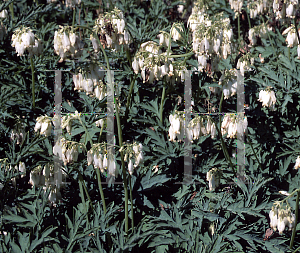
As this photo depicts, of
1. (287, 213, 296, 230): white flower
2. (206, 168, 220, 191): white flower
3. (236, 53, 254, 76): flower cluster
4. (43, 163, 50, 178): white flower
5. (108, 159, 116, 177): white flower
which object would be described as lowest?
(287, 213, 296, 230): white flower

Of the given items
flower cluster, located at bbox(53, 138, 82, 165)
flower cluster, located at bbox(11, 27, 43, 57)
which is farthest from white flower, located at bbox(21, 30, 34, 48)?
flower cluster, located at bbox(53, 138, 82, 165)

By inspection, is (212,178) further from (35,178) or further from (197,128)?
(35,178)

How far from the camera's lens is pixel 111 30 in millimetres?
2830

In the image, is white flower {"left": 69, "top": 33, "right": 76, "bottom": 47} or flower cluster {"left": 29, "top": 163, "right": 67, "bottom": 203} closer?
white flower {"left": 69, "top": 33, "right": 76, "bottom": 47}

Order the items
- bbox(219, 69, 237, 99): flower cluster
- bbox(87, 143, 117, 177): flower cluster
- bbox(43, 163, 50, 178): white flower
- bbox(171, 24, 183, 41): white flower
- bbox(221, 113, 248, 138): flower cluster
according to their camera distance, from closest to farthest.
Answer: bbox(87, 143, 117, 177): flower cluster < bbox(43, 163, 50, 178): white flower < bbox(221, 113, 248, 138): flower cluster < bbox(219, 69, 237, 99): flower cluster < bbox(171, 24, 183, 41): white flower

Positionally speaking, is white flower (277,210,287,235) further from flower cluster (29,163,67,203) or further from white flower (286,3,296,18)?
white flower (286,3,296,18)

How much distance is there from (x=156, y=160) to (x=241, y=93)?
1098 mm

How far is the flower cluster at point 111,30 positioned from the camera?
2812 millimetres

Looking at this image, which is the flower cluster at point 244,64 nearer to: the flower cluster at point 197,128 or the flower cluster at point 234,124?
the flower cluster at point 234,124

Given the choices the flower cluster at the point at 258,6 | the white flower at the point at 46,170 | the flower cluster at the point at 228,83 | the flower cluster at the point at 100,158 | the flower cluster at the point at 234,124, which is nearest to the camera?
the flower cluster at the point at 100,158

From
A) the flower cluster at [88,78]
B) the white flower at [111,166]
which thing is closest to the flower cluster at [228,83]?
the flower cluster at [88,78]

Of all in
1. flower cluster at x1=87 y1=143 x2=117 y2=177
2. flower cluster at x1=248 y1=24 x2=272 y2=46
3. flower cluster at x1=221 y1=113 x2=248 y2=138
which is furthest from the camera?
flower cluster at x1=248 y1=24 x2=272 y2=46

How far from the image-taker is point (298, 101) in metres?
3.73

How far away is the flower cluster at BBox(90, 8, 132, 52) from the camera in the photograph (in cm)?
281
